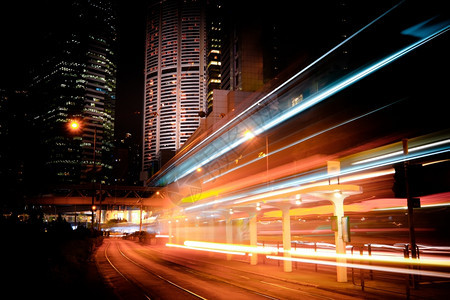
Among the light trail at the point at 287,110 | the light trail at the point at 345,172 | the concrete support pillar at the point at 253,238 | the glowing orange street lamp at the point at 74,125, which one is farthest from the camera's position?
the glowing orange street lamp at the point at 74,125

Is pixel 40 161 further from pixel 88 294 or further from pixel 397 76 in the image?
pixel 397 76

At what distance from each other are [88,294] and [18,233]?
355 cm

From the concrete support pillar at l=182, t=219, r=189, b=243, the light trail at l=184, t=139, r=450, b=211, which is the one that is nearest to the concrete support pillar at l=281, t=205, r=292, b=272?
the light trail at l=184, t=139, r=450, b=211

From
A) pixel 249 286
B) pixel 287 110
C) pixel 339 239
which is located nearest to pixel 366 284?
pixel 339 239

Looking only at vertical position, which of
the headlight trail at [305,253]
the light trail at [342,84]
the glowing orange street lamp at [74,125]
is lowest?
the headlight trail at [305,253]

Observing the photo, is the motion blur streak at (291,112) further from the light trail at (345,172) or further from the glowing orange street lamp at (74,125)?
the glowing orange street lamp at (74,125)

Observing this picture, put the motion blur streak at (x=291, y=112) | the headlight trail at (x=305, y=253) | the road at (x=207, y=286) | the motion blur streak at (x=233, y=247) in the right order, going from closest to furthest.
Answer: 1. the road at (x=207, y=286)
2. the headlight trail at (x=305, y=253)
3. the motion blur streak at (x=291, y=112)
4. the motion blur streak at (x=233, y=247)

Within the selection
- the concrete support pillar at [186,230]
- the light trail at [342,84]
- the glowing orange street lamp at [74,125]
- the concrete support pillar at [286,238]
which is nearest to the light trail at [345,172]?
the concrete support pillar at [286,238]

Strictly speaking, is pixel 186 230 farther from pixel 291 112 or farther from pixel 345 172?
pixel 345 172

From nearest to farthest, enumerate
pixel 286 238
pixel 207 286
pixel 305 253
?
pixel 207 286
pixel 305 253
pixel 286 238

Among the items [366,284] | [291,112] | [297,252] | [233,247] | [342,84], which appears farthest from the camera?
[233,247]

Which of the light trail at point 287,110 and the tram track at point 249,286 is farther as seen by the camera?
the light trail at point 287,110

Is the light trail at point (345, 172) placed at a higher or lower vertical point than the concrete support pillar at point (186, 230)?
higher

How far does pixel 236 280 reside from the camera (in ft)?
53.5
